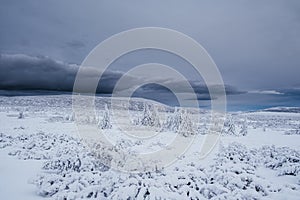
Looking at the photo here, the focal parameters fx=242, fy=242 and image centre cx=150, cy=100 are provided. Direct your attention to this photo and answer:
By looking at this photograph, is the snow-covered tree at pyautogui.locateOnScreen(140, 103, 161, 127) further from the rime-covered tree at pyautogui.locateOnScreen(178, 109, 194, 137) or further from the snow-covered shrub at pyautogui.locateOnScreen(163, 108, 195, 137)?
the rime-covered tree at pyautogui.locateOnScreen(178, 109, 194, 137)

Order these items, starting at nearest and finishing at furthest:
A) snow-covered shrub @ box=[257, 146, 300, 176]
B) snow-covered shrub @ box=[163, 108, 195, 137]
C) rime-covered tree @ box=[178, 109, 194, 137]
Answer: snow-covered shrub @ box=[257, 146, 300, 176] → rime-covered tree @ box=[178, 109, 194, 137] → snow-covered shrub @ box=[163, 108, 195, 137]

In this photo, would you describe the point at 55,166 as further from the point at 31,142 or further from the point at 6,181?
the point at 31,142

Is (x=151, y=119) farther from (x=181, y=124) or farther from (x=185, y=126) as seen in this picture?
(x=185, y=126)

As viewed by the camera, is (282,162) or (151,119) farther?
(151,119)

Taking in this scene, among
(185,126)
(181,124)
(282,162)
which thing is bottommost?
(282,162)

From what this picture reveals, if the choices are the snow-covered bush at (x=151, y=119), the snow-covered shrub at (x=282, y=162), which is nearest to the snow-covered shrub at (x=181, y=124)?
the snow-covered bush at (x=151, y=119)

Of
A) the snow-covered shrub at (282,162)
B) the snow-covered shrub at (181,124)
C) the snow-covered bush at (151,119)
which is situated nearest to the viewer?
the snow-covered shrub at (282,162)

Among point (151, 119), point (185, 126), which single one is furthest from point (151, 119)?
point (185, 126)

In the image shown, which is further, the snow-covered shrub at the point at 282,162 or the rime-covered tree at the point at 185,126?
the rime-covered tree at the point at 185,126

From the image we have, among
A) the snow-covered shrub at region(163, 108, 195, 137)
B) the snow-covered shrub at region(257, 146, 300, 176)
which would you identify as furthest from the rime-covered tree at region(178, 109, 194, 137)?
the snow-covered shrub at region(257, 146, 300, 176)

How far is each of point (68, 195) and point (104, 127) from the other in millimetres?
22065

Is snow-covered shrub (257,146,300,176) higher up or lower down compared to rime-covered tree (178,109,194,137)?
lower down

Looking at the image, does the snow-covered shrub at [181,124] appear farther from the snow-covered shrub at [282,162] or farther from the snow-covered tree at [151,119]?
the snow-covered shrub at [282,162]

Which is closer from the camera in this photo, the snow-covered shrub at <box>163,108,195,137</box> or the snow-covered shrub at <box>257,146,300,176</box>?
the snow-covered shrub at <box>257,146,300,176</box>
